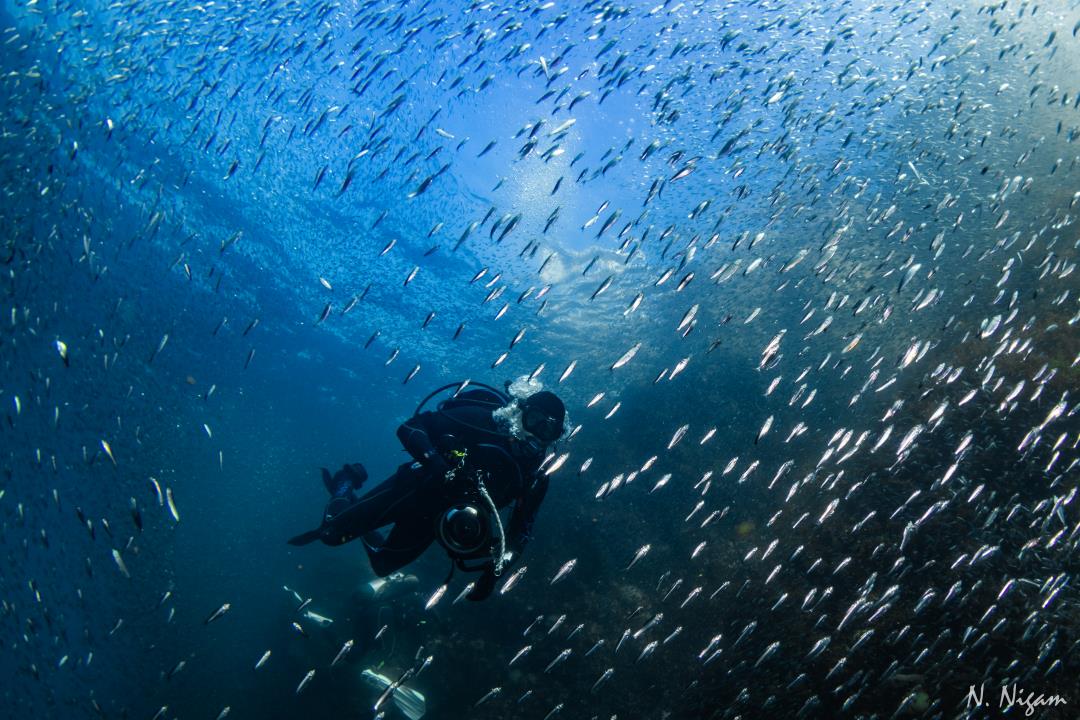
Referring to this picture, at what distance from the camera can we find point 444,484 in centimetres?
465

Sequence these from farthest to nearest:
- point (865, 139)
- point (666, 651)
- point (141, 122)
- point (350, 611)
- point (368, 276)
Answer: point (368, 276) → point (141, 122) → point (865, 139) → point (350, 611) → point (666, 651)

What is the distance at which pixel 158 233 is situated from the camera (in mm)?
27219

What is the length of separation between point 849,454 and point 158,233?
34.0 meters

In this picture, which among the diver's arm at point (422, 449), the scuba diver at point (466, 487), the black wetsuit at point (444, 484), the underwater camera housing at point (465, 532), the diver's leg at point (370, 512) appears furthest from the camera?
the diver's leg at point (370, 512)

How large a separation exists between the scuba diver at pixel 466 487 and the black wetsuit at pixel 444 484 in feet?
0.04

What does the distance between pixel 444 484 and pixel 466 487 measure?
0.25 m

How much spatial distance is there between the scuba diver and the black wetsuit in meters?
0.01

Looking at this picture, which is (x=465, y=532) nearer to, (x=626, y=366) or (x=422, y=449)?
(x=422, y=449)

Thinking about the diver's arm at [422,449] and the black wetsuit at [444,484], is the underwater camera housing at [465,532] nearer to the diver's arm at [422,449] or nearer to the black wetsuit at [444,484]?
A: the black wetsuit at [444,484]

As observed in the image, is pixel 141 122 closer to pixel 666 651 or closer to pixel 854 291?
pixel 666 651

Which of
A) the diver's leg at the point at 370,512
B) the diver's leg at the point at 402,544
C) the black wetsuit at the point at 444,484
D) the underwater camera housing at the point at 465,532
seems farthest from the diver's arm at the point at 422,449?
the diver's leg at the point at 402,544

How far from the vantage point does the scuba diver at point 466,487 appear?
14.3 feet

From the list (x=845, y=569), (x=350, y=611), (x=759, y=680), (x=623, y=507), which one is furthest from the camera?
(x=623, y=507)

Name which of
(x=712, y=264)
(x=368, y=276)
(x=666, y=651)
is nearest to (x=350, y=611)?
(x=666, y=651)
